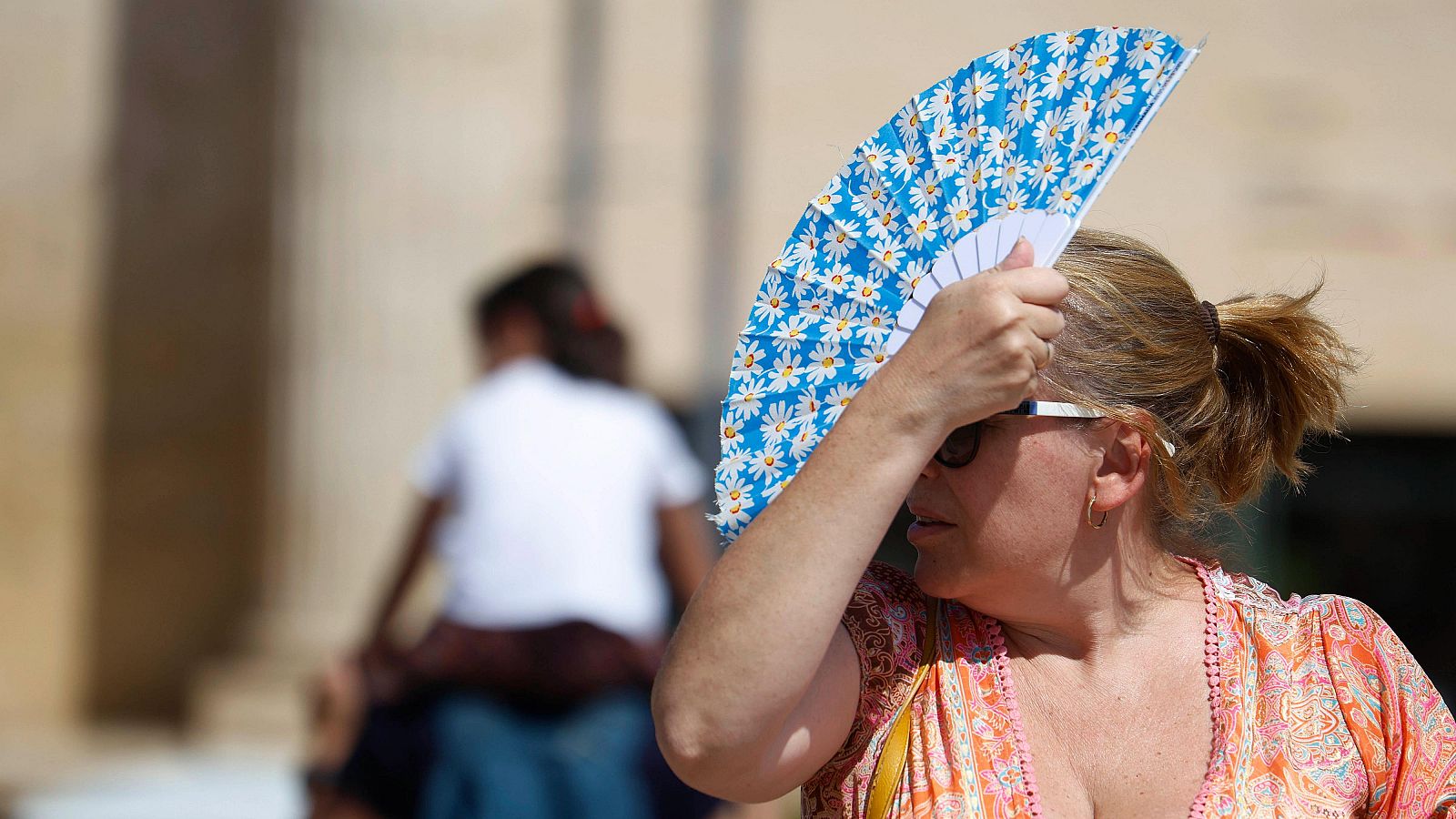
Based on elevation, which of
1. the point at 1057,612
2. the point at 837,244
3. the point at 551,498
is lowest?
the point at 551,498

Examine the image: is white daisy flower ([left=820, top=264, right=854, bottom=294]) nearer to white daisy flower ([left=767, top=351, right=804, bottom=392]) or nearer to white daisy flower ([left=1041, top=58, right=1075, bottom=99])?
white daisy flower ([left=767, top=351, right=804, bottom=392])

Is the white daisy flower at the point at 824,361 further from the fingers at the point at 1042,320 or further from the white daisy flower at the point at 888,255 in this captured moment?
the fingers at the point at 1042,320

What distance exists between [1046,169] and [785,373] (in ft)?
1.23

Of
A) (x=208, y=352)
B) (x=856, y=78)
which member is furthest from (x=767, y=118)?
(x=208, y=352)

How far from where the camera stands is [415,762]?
11.5 ft

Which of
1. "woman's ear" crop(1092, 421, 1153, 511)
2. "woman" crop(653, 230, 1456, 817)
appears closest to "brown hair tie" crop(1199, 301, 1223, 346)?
"woman" crop(653, 230, 1456, 817)

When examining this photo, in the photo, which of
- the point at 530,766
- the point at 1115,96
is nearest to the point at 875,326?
the point at 1115,96

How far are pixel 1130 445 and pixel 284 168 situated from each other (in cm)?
545

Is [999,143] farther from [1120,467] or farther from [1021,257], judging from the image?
[1120,467]

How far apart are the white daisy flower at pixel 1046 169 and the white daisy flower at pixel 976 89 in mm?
104

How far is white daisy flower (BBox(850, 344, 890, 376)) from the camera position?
1.72 meters

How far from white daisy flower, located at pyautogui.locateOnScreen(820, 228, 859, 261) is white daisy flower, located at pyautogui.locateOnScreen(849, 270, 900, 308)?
0.04 m

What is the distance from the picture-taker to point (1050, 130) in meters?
1.63

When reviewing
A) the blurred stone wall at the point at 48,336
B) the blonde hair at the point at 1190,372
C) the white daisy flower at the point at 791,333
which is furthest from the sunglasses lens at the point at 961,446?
the blurred stone wall at the point at 48,336
